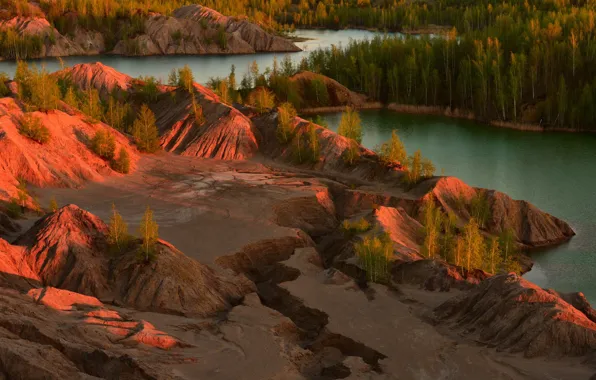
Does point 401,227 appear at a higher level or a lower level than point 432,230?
lower

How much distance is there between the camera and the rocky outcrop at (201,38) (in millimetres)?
134125

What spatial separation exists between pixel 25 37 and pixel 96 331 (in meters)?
109

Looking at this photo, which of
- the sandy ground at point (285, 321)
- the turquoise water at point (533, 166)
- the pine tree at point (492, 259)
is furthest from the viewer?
the turquoise water at point (533, 166)

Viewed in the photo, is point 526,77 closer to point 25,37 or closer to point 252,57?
point 252,57

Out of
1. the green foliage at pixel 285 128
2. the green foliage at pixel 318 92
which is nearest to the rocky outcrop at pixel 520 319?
the green foliage at pixel 285 128

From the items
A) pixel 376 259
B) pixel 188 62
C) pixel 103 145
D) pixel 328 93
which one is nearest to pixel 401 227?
pixel 376 259

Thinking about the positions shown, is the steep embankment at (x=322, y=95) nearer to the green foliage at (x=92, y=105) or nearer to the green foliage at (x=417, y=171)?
the green foliage at (x=92, y=105)

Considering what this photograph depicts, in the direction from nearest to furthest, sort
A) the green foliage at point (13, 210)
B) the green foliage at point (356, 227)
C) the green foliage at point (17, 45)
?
1. the green foliage at point (13, 210)
2. the green foliage at point (356, 227)
3. the green foliage at point (17, 45)

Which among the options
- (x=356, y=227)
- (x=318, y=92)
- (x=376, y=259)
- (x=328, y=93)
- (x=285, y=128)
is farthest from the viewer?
(x=328, y=93)

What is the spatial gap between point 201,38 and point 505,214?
96.4 m

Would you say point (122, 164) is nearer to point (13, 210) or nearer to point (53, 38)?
point (13, 210)

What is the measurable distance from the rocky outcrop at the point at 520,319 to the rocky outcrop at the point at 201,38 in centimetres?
10924

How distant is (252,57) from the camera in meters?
132

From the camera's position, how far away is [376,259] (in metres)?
35.6
